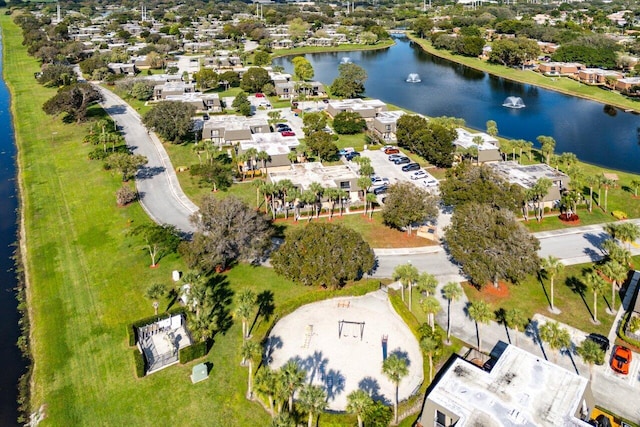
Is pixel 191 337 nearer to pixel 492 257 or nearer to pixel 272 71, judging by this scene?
pixel 492 257

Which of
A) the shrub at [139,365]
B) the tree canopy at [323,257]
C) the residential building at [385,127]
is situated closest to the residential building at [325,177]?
the tree canopy at [323,257]

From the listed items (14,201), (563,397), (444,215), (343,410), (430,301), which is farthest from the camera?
(14,201)

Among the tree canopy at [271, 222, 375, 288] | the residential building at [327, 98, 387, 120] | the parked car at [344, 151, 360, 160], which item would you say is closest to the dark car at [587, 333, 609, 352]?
the tree canopy at [271, 222, 375, 288]

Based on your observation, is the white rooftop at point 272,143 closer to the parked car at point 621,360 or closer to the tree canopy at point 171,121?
the tree canopy at point 171,121

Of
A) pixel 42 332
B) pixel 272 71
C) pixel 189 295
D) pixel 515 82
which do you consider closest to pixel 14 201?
pixel 42 332

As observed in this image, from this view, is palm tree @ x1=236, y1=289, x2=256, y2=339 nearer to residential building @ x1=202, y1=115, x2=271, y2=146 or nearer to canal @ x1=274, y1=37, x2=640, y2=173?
residential building @ x1=202, y1=115, x2=271, y2=146

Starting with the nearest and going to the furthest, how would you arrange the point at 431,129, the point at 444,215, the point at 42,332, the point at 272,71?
the point at 42,332 < the point at 444,215 < the point at 431,129 < the point at 272,71
